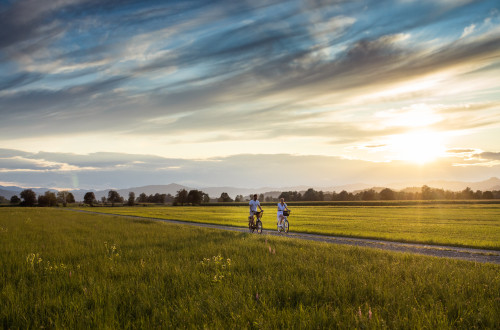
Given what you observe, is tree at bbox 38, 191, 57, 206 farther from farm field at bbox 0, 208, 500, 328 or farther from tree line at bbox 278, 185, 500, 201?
farm field at bbox 0, 208, 500, 328

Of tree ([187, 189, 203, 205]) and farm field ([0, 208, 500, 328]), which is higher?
farm field ([0, 208, 500, 328])

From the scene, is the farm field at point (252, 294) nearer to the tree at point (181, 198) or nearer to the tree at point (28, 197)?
the tree at point (181, 198)

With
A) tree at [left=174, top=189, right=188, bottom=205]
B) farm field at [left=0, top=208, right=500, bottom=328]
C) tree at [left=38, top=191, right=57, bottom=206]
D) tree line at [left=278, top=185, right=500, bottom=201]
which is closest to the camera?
farm field at [left=0, top=208, right=500, bottom=328]

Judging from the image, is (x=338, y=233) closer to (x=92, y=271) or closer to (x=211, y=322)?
(x=92, y=271)

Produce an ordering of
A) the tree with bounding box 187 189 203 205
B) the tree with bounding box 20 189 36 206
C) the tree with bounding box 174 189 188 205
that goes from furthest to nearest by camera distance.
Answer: the tree with bounding box 174 189 188 205 < the tree with bounding box 187 189 203 205 < the tree with bounding box 20 189 36 206

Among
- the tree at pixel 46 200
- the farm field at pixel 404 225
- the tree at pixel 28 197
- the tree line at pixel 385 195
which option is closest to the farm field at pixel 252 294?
the farm field at pixel 404 225

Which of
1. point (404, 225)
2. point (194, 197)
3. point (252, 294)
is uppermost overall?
point (252, 294)

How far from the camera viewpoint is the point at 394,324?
17.8ft

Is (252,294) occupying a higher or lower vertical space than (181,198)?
higher

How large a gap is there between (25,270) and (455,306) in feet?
38.3

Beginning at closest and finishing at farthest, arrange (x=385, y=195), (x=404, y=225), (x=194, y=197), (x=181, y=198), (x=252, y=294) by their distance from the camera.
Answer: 1. (x=252, y=294)
2. (x=404, y=225)
3. (x=385, y=195)
4. (x=194, y=197)
5. (x=181, y=198)

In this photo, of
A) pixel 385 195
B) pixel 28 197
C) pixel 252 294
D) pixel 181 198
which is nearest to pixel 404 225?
pixel 252 294

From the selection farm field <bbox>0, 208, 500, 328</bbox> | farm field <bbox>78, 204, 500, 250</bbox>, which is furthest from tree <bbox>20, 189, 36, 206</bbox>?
farm field <bbox>0, 208, 500, 328</bbox>

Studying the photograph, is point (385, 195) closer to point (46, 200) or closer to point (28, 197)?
point (46, 200)
